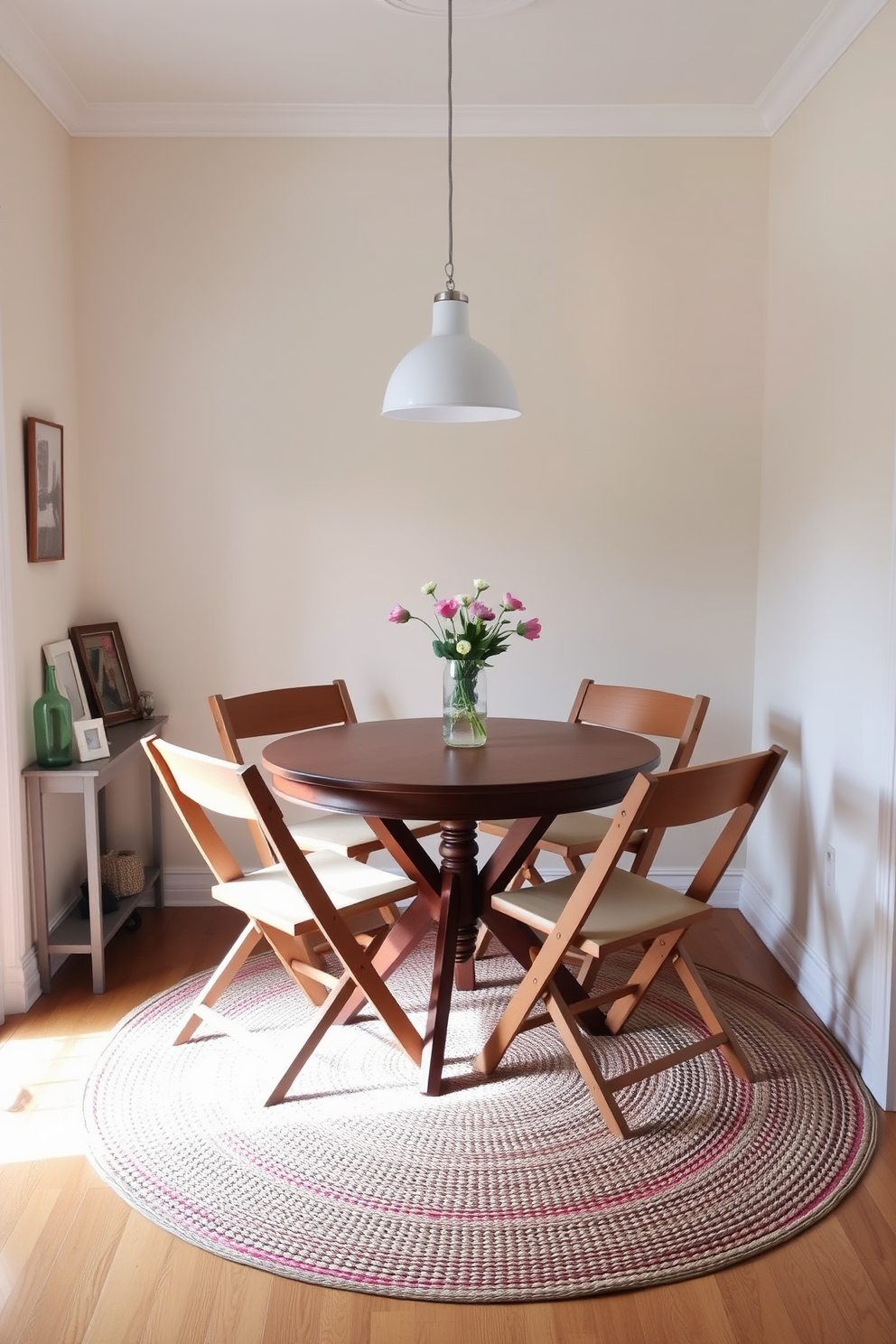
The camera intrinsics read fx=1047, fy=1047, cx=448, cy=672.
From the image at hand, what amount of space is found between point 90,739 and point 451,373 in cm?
165

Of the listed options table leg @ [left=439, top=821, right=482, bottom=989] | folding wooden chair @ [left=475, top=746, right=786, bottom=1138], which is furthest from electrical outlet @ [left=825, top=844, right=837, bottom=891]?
table leg @ [left=439, top=821, right=482, bottom=989]

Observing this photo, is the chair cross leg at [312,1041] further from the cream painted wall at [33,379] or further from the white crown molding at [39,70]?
the white crown molding at [39,70]

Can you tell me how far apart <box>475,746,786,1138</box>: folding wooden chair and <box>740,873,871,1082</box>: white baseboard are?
1.24ft

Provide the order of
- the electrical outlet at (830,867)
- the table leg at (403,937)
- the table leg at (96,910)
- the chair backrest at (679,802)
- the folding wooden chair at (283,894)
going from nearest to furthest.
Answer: the chair backrest at (679,802) → the folding wooden chair at (283,894) → the table leg at (403,937) → the electrical outlet at (830,867) → the table leg at (96,910)

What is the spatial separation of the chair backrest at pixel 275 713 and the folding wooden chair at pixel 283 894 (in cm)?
35

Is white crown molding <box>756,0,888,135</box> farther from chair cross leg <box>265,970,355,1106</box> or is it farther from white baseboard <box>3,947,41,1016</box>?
white baseboard <box>3,947,41,1016</box>

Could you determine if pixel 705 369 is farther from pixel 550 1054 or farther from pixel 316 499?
pixel 550 1054

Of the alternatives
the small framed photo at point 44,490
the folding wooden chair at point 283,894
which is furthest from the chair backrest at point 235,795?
the small framed photo at point 44,490

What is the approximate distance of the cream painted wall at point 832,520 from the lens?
107 inches

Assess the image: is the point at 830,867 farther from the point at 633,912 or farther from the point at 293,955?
the point at 293,955

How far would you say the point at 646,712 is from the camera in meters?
3.41

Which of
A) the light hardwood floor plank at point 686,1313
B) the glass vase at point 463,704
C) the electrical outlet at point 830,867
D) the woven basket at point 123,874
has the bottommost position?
the light hardwood floor plank at point 686,1313

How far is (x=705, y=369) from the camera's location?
149 inches

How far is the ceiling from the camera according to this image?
296 centimetres
